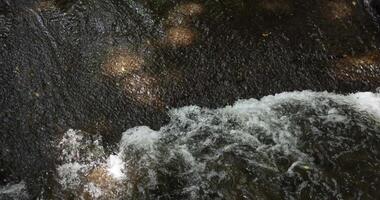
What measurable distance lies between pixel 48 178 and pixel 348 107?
3095 mm

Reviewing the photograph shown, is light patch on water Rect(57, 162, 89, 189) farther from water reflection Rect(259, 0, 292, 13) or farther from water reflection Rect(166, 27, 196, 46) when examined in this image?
water reflection Rect(259, 0, 292, 13)

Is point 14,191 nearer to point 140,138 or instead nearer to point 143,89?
point 140,138

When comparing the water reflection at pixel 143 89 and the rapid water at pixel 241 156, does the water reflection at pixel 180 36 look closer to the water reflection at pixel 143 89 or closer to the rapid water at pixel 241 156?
the water reflection at pixel 143 89

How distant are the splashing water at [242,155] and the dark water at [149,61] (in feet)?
0.27

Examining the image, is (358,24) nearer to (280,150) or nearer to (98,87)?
(280,150)

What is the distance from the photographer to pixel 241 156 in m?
3.88

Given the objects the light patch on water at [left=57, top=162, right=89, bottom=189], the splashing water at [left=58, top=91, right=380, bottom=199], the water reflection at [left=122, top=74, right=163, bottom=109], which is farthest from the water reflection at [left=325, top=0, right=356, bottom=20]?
the light patch on water at [left=57, top=162, right=89, bottom=189]

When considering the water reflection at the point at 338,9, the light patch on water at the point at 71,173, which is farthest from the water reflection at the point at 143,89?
the water reflection at the point at 338,9

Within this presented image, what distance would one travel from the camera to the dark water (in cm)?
402

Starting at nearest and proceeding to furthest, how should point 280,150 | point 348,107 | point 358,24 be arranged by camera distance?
point 280,150, point 348,107, point 358,24

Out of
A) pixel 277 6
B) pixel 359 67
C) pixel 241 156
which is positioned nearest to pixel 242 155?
pixel 241 156

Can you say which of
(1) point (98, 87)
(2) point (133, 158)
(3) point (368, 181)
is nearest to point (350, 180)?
(3) point (368, 181)

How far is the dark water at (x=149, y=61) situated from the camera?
158 inches

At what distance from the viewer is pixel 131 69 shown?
179 inches
